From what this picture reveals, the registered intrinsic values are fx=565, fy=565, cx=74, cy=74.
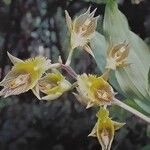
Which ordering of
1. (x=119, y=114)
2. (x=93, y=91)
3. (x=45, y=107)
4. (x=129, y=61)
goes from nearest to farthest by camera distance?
(x=93, y=91)
(x=129, y=61)
(x=119, y=114)
(x=45, y=107)

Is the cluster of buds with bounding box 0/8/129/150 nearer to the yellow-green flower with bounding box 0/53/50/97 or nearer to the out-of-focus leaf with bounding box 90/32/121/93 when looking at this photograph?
the yellow-green flower with bounding box 0/53/50/97

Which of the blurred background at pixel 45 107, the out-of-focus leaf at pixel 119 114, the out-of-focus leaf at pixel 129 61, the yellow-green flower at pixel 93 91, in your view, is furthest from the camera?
the blurred background at pixel 45 107

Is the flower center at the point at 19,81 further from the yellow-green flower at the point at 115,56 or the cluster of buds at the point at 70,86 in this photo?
the yellow-green flower at the point at 115,56

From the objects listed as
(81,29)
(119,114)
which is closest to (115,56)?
(81,29)

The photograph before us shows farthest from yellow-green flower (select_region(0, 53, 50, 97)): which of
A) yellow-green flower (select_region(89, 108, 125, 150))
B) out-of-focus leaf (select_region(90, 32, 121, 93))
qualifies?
out-of-focus leaf (select_region(90, 32, 121, 93))

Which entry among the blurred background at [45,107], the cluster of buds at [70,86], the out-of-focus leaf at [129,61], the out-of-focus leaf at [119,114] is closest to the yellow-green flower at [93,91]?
the cluster of buds at [70,86]

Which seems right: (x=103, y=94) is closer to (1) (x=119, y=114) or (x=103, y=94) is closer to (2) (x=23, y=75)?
(2) (x=23, y=75)
